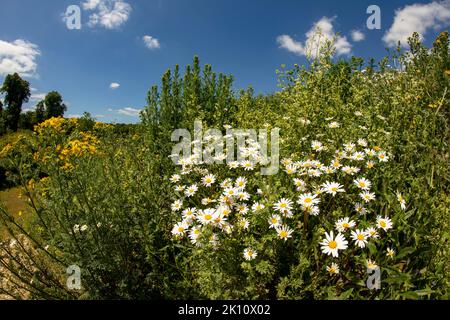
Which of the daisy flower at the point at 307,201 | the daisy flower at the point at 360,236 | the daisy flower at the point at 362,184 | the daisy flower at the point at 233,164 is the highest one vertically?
the daisy flower at the point at 233,164

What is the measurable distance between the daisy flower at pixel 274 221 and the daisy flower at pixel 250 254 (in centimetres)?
19

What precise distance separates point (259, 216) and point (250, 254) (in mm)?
256

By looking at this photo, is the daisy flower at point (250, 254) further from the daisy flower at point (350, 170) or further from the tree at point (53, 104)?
the tree at point (53, 104)

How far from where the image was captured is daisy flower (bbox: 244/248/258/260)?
6.35ft

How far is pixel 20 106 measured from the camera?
35.4 meters

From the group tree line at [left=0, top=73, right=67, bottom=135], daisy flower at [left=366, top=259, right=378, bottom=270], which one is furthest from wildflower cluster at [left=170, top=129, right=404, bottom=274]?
tree line at [left=0, top=73, right=67, bottom=135]

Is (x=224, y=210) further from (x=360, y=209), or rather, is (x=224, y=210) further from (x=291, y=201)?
(x=360, y=209)

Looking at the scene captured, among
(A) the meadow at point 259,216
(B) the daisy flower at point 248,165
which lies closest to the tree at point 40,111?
(A) the meadow at point 259,216

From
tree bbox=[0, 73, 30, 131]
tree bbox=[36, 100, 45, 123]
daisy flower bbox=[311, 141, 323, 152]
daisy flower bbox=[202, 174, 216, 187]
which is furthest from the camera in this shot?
tree bbox=[0, 73, 30, 131]

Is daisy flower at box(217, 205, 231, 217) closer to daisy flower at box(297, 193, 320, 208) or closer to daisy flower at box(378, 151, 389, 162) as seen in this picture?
daisy flower at box(297, 193, 320, 208)

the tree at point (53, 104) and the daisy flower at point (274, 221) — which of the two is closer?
the daisy flower at point (274, 221)

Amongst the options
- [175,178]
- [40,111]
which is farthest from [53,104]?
[175,178]

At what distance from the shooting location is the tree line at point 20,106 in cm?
3193
